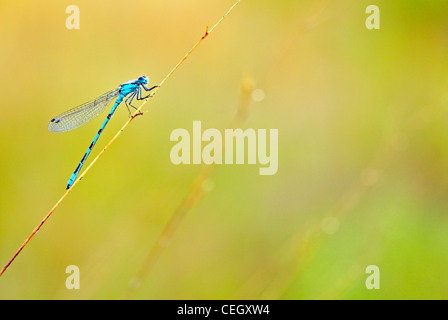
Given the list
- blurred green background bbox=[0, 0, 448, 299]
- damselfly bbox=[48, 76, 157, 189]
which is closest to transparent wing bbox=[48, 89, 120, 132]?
damselfly bbox=[48, 76, 157, 189]

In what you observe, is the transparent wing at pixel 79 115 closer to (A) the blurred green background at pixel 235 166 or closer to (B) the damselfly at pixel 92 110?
(B) the damselfly at pixel 92 110

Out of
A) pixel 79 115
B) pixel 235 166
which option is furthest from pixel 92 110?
pixel 235 166

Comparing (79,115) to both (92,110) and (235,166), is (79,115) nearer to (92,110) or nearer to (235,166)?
(92,110)

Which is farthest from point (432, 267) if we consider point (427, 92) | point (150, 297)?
point (150, 297)

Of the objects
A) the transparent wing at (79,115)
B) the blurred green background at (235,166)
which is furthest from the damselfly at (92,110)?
the blurred green background at (235,166)
